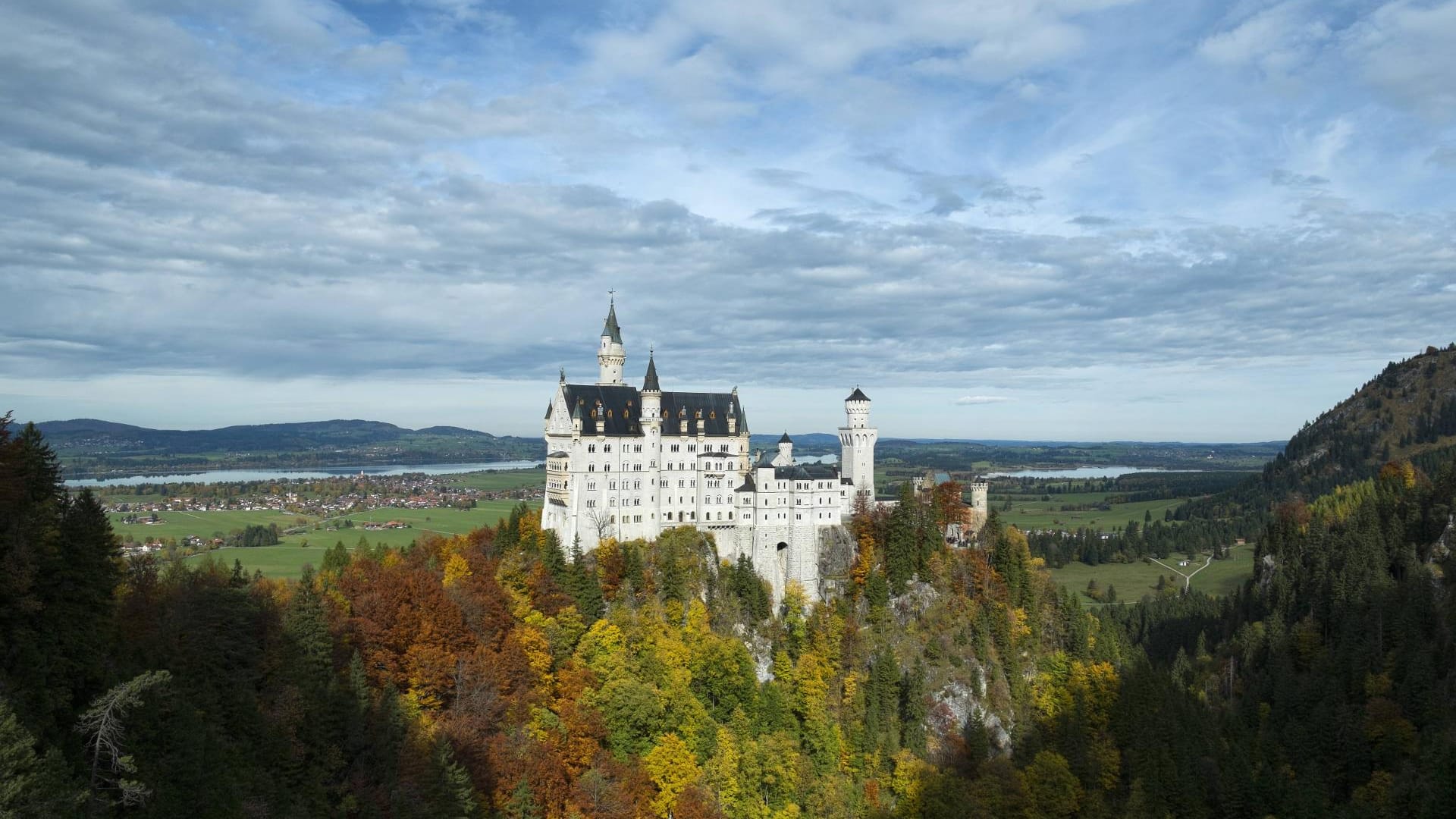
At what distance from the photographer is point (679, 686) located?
7331 cm

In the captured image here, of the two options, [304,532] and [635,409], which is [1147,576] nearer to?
[635,409]

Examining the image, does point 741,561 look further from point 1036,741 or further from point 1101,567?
point 1101,567

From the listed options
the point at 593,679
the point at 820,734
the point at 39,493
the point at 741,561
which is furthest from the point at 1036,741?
the point at 39,493

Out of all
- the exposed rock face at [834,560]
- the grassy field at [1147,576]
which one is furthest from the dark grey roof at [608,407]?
the grassy field at [1147,576]

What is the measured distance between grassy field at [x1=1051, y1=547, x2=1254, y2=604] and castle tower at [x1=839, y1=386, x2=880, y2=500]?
2776 inches

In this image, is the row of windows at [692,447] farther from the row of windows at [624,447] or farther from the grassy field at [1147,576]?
the grassy field at [1147,576]

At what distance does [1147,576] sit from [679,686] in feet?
386

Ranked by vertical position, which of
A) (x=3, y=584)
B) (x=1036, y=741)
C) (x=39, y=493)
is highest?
(x=39, y=493)

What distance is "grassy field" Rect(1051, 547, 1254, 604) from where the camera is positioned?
152m

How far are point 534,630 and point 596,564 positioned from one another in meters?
11.3

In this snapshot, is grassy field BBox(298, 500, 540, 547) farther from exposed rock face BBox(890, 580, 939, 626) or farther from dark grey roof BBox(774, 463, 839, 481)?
exposed rock face BBox(890, 580, 939, 626)

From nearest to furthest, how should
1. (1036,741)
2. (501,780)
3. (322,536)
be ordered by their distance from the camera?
(501,780) → (1036,741) → (322,536)

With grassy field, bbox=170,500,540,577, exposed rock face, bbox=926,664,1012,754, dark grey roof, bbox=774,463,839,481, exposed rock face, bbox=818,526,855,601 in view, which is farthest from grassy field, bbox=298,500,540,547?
exposed rock face, bbox=926,664,1012,754

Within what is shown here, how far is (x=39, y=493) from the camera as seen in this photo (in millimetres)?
38625
